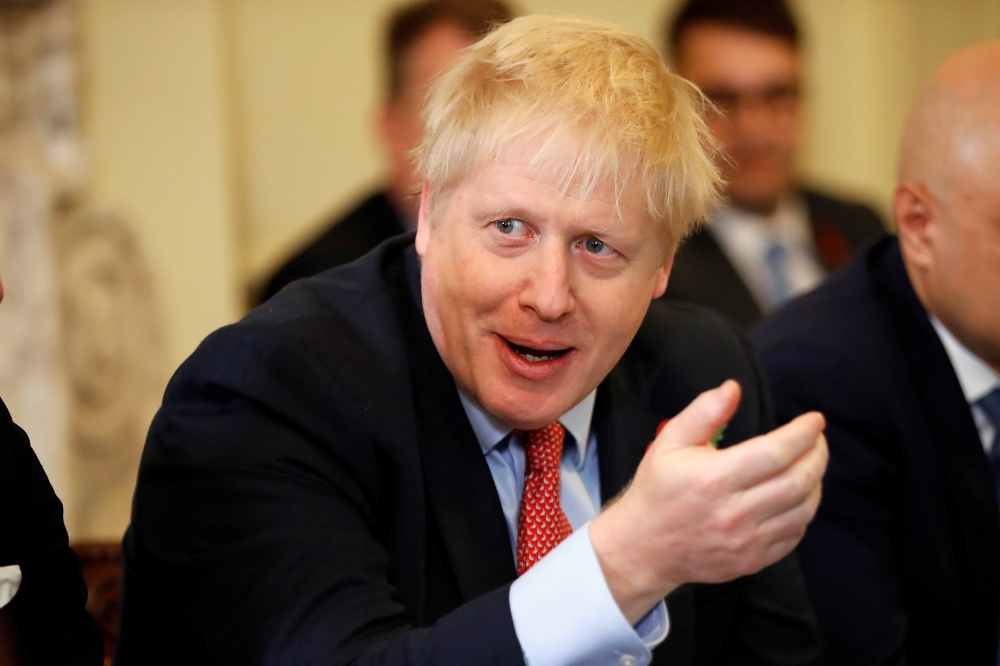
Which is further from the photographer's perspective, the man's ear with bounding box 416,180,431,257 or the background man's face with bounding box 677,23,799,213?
the background man's face with bounding box 677,23,799,213

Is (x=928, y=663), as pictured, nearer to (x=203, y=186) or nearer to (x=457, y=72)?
(x=457, y=72)

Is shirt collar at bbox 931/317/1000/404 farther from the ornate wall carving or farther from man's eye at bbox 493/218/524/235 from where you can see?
the ornate wall carving

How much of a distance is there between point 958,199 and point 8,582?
1.46 meters

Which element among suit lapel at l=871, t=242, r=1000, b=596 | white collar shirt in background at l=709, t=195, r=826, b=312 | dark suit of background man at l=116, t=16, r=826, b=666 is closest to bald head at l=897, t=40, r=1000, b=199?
suit lapel at l=871, t=242, r=1000, b=596

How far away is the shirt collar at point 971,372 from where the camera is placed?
5.98 ft

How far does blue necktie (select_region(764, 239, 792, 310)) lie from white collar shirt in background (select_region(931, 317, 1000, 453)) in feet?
4.71

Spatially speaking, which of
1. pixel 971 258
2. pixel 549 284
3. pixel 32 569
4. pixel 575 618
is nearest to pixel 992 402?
pixel 971 258

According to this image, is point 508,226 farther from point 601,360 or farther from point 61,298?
point 61,298

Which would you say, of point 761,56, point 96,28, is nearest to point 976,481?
point 761,56

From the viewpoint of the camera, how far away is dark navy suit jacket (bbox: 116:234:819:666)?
1.09m

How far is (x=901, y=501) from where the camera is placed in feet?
5.78

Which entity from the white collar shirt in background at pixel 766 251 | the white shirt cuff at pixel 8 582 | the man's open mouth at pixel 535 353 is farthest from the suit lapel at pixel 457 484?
the white collar shirt in background at pixel 766 251

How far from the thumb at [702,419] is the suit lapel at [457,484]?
0.36 metres

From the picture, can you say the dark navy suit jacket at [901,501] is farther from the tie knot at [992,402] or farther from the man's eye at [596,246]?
the man's eye at [596,246]
